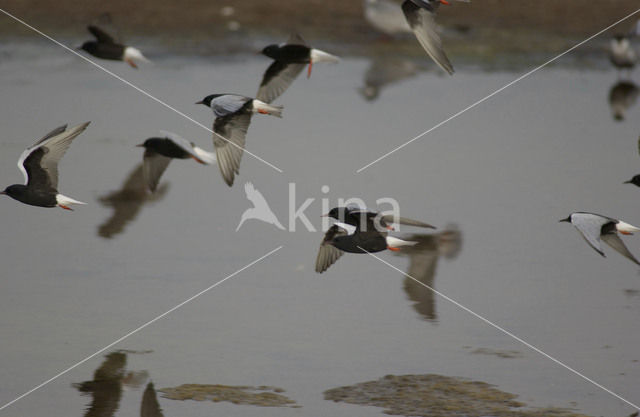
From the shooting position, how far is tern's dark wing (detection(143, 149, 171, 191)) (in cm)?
844

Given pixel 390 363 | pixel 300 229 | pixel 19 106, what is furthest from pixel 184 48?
pixel 390 363

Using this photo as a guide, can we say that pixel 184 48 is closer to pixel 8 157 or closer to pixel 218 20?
pixel 218 20

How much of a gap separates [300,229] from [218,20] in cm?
845

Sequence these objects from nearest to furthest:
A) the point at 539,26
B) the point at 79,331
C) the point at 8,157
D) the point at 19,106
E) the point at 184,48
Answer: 1. the point at 79,331
2. the point at 8,157
3. the point at 19,106
4. the point at 184,48
5. the point at 539,26

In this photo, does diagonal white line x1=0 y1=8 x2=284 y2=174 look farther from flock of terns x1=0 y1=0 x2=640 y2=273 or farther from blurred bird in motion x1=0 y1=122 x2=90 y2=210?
blurred bird in motion x1=0 y1=122 x2=90 y2=210

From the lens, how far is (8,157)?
10.1m

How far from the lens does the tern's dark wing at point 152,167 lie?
8.44 metres

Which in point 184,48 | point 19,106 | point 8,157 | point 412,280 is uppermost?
point 184,48

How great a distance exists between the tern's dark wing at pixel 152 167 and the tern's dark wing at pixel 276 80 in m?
0.83

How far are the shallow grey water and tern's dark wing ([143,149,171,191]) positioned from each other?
13.7 inches

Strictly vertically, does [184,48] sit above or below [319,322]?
above

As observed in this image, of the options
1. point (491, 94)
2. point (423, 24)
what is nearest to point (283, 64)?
point (423, 24)

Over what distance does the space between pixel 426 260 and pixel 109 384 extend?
275cm

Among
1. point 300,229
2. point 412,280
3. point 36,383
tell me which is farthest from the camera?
point 300,229
